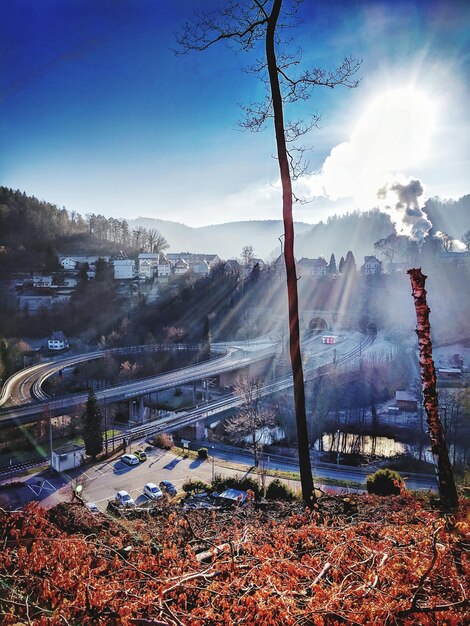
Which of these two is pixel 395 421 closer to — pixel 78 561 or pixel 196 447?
pixel 196 447

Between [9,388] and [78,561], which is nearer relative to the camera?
[78,561]

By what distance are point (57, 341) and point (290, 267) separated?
4067cm

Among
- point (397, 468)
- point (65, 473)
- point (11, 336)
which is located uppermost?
point (11, 336)

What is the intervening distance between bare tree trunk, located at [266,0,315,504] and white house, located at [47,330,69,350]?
40396mm

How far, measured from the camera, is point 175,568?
2730 mm

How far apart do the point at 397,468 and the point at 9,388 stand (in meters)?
28.1

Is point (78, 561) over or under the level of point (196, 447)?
over

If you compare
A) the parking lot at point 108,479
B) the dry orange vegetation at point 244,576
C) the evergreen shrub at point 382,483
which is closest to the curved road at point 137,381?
the parking lot at point 108,479

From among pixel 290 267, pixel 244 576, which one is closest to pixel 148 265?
pixel 290 267

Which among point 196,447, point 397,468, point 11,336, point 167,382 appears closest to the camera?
point 397,468

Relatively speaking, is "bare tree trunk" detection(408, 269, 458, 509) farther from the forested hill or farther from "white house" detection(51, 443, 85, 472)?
the forested hill

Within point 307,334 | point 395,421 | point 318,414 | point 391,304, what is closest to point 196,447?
point 318,414

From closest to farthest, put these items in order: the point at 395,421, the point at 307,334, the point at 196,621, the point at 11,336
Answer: the point at 196,621
the point at 395,421
the point at 11,336
the point at 307,334

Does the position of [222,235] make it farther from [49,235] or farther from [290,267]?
[290,267]
